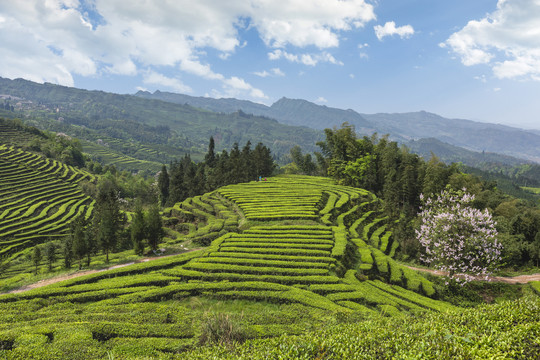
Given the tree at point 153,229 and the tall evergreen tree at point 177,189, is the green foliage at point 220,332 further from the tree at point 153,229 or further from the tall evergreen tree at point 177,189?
the tall evergreen tree at point 177,189

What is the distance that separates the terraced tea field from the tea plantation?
124 feet

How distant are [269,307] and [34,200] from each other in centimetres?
8248

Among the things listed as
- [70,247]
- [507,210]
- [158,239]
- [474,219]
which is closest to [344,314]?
[474,219]

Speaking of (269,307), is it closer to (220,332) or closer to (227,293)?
(227,293)

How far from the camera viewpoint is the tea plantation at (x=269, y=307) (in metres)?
8.98

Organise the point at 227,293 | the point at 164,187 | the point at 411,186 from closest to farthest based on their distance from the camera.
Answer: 1. the point at 227,293
2. the point at 411,186
3. the point at 164,187

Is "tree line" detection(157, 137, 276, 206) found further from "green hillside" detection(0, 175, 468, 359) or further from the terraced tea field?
"green hillside" detection(0, 175, 468, 359)

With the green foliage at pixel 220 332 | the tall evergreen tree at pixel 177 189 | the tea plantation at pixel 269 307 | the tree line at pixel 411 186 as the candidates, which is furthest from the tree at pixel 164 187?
the green foliage at pixel 220 332

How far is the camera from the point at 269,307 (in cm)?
1906

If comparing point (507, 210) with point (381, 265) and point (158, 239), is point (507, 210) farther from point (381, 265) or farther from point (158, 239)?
point (158, 239)

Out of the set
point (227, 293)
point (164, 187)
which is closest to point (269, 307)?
→ point (227, 293)

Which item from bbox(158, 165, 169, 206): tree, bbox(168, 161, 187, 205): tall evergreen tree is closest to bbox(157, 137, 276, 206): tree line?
bbox(168, 161, 187, 205): tall evergreen tree

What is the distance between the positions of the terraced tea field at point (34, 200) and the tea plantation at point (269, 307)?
1484 inches

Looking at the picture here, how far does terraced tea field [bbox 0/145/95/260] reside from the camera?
5606 centimetres
